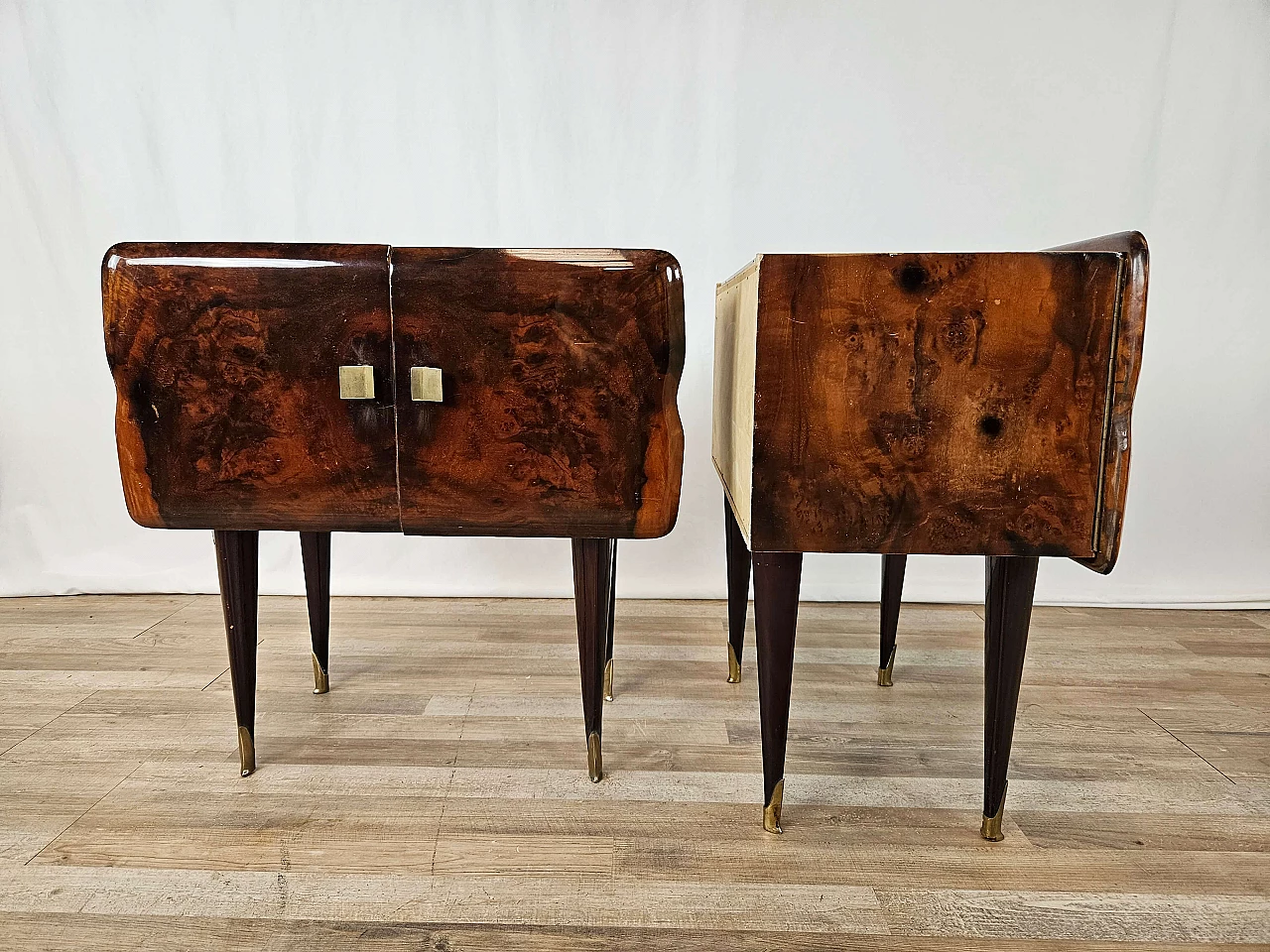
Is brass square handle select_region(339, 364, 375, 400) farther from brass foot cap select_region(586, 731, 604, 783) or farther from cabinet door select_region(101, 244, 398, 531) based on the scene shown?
brass foot cap select_region(586, 731, 604, 783)

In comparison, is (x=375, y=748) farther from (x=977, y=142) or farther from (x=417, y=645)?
(x=977, y=142)

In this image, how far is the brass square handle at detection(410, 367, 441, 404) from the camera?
116 centimetres

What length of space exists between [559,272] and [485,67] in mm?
1411

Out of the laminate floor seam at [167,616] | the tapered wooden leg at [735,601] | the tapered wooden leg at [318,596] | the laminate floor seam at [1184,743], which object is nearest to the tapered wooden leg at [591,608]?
the tapered wooden leg at [735,601]

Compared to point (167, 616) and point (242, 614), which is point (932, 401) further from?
point (167, 616)

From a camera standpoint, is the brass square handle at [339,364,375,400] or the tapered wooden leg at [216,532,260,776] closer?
the brass square handle at [339,364,375,400]

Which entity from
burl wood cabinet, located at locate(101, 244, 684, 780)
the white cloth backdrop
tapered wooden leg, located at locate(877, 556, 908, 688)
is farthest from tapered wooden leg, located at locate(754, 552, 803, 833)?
the white cloth backdrop

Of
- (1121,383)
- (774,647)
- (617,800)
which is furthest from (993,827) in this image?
(1121,383)

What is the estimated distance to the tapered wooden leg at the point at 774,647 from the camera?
1.15 meters

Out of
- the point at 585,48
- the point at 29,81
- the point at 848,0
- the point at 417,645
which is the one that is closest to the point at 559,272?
the point at 417,645

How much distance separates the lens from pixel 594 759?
1.38m

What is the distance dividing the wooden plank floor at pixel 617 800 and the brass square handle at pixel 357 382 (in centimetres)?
62

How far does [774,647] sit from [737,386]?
41 centimetres

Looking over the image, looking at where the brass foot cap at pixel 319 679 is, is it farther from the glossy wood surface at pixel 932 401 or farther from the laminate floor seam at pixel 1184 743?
the laminate floor seam at pixel 1184 743
